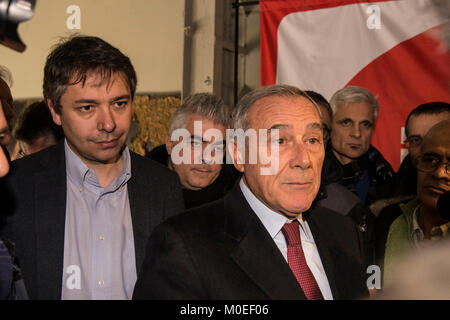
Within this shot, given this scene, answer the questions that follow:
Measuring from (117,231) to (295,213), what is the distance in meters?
0.63

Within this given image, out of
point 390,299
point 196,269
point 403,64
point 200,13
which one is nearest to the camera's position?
point 390,299

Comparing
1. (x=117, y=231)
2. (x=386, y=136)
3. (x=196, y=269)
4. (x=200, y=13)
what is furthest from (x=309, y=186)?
(x=200, y=13)

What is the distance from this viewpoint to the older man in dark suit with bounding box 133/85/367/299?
144 centimetres

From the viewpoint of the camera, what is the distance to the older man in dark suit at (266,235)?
144 centimetres

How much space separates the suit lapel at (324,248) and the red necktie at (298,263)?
0.07 metres

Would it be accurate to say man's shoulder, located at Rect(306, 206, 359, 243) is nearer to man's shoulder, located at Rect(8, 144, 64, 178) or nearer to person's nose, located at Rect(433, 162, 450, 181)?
person's nose, located at Rect(433, 162, 450, 181)

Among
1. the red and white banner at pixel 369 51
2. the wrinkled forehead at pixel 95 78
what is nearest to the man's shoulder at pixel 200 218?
the wrinkled forehead at pixel 95 78

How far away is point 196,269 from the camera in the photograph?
4.70 feet

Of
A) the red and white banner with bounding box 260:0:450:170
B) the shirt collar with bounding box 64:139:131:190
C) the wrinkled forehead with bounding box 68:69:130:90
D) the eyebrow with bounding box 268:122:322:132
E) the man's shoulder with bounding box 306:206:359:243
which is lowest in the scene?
the man's shoulder with bounding box 306:206:359:243

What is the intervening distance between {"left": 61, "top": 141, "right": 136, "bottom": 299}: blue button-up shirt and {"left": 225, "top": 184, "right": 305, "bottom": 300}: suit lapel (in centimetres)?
45

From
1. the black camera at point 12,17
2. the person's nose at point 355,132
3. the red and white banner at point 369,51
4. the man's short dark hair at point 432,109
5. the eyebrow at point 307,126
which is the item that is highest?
the red and white banner at point 369,51

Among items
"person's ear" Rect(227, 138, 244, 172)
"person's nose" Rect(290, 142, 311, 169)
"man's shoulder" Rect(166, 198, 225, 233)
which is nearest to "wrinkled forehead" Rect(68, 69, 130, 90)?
"person's ear" Rect(227, 138, 244, 172)

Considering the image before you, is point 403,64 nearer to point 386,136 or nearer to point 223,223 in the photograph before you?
point 386,136

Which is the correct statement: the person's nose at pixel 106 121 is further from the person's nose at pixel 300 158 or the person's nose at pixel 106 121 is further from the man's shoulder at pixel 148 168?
the person's nose at pixel 300 158
